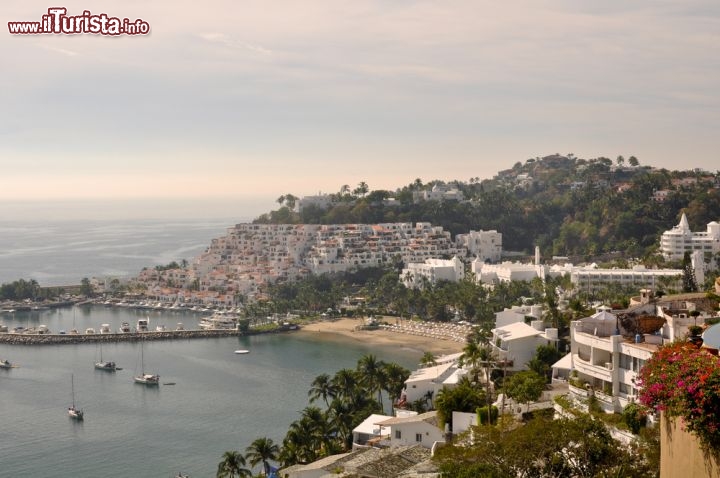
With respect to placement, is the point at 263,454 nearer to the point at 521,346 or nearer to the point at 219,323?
the point at 521,346

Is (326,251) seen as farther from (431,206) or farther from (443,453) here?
(443,453)

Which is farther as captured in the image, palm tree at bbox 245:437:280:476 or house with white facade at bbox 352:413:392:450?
palm tree at bbox 245:437:280:476

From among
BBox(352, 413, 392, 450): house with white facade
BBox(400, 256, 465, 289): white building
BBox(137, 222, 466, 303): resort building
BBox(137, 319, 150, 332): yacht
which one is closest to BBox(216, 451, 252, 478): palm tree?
BBox(352, 413, 392, 450): house with white facade

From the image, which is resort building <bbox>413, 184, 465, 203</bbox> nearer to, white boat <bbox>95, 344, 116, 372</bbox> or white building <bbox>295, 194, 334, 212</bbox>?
white building <bbox>295, 194, 334, 212</bbox>

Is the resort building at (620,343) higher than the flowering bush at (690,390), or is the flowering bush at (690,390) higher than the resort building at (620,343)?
the flowering bush at (690,390)

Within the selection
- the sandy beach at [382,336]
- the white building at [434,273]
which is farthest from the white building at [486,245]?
the sandy beach at [382,336]

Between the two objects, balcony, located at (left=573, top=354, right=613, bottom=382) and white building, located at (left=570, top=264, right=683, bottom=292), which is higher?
balcony, located at (left=573, top=354, right=613, bottom=382)

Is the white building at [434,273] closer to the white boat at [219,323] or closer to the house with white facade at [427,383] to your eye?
the white boat at [219,323]
